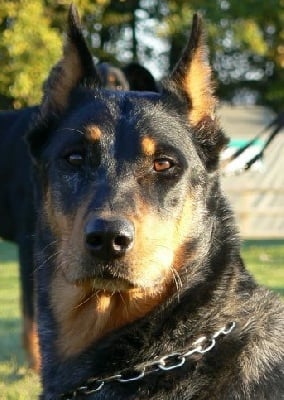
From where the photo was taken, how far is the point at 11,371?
7.21 meters

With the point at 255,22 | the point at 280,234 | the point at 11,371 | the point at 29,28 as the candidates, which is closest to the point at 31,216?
Answer: the point at 11,371

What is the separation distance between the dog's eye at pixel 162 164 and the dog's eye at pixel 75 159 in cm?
37

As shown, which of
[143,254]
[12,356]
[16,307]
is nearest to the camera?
[143,254]

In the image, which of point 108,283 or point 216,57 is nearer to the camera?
point 108,283

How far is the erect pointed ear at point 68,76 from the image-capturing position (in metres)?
4.40

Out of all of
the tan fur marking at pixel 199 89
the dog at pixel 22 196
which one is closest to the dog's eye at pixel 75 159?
the tan fur marking at pixel 199 89

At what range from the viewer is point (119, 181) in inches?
150

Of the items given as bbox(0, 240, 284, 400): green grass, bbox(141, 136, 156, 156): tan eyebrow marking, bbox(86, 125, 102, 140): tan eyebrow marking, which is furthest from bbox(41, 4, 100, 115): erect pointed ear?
bbox(0, 240, 284, 400): green grass

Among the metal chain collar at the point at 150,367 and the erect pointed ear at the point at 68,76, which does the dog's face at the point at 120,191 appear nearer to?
the erect pointed ear at the point at 68,76

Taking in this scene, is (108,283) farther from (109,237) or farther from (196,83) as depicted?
(196,83)

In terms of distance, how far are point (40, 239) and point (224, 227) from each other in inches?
38.6

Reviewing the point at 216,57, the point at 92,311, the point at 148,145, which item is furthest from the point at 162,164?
the point at 216,57

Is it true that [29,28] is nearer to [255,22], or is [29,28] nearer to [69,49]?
[255,22]

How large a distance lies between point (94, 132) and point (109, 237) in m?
0.72
